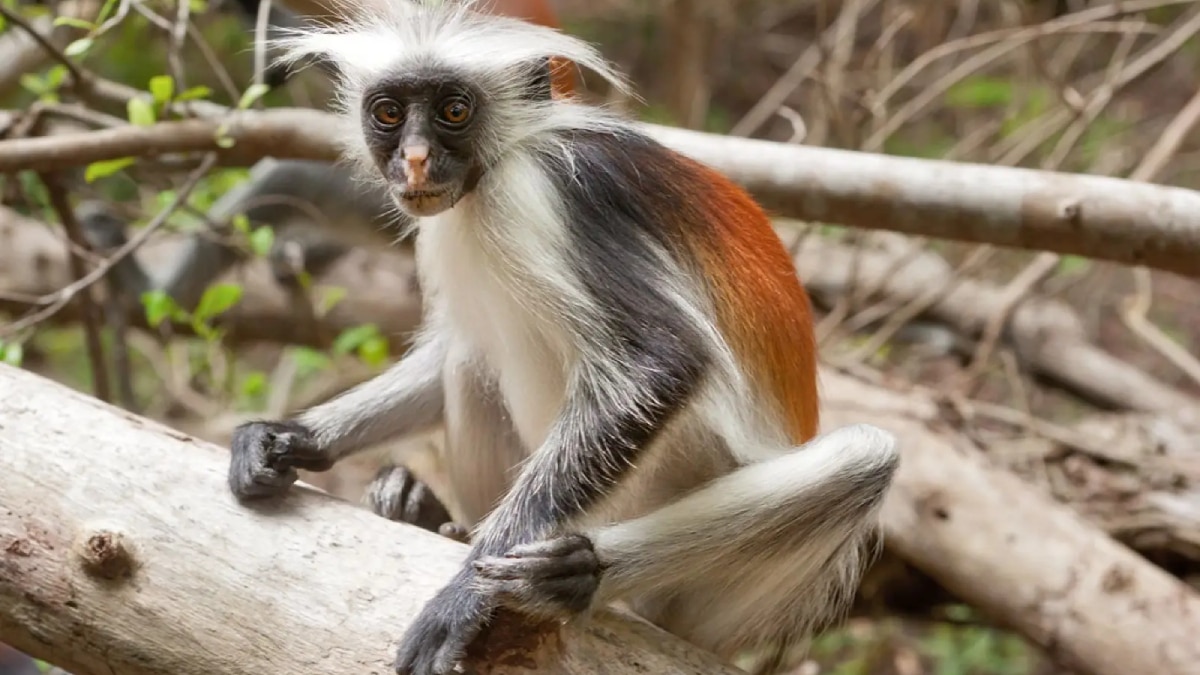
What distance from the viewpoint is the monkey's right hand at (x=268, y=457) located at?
358cm

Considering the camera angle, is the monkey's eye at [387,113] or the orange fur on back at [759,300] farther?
the orange fur on back at [759,300]

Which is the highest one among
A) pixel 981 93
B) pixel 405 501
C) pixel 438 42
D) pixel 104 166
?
pixel 104 166

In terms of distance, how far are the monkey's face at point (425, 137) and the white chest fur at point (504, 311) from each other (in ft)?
0.68

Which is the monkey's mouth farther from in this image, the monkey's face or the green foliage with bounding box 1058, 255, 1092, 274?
the green foliage with bounding box 1058, 255, 1092, 274

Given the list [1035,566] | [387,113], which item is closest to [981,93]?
[1035,566]

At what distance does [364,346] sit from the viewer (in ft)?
19.3

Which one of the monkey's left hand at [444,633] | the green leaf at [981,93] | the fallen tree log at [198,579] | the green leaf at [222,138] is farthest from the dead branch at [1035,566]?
the green leaf at [981,93]

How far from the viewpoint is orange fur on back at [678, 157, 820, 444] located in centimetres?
388

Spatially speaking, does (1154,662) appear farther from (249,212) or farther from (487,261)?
(249,212)

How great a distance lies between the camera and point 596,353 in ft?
11.6

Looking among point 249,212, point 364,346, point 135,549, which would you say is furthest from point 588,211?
point 249,212

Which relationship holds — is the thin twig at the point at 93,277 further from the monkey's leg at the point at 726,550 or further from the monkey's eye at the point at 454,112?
the monkey's leg at the point at 726,550

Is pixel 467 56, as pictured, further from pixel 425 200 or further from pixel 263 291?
pixel 263 291

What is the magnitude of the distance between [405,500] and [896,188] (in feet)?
8.08
